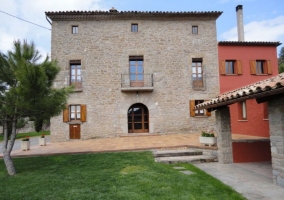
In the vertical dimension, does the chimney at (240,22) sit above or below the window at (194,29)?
above

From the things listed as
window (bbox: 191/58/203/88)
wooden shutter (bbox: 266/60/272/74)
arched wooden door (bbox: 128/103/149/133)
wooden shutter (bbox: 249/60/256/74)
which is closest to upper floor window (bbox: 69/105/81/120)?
arched wooden door (bbox: 128/103/149/133)

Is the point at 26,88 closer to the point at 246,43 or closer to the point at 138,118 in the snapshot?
the point at 138,118

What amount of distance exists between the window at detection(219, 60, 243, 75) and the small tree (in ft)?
32.6

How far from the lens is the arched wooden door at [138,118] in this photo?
41.8 feet

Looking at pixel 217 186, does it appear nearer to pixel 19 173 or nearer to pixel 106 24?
pixel 19 173

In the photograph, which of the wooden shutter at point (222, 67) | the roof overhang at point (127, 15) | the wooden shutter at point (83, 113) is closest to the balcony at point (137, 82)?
the wooden shutter at point (83, 113)

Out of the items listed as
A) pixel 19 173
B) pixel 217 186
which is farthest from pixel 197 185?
pixel 19 173

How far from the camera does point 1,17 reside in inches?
399

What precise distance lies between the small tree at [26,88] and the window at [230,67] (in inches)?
→ 391

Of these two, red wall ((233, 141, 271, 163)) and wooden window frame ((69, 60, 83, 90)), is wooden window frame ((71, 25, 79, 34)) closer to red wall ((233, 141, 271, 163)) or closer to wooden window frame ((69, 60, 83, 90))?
wooden window frame ((69, 60, 83, 90))

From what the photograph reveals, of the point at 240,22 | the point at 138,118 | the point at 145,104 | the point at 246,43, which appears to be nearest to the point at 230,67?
the point at 246,43

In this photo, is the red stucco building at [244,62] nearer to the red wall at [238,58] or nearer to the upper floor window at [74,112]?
the red wall at [238,58]

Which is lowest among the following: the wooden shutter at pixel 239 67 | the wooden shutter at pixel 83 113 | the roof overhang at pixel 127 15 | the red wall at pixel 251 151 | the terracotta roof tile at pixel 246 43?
the red wall at pixel 251 151

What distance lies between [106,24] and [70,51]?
267 cm
